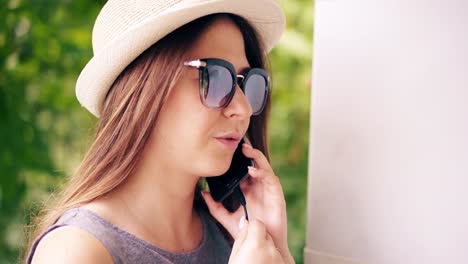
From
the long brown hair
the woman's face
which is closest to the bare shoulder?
the long brown hair

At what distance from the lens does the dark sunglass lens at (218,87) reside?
1.30m

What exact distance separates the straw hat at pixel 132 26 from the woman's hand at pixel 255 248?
59cm

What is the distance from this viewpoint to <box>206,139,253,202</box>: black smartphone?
5.38 feet

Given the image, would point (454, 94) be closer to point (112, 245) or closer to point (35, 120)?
point (112, 245)

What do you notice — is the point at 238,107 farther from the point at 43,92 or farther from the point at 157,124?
the point at 43,92

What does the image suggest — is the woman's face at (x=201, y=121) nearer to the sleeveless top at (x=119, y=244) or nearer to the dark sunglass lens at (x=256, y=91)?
A: the dark sunglass lens at (x=256, y=91)

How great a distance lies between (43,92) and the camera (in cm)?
206

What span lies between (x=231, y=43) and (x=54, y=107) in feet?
3.51

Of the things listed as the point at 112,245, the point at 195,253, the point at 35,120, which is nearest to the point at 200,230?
the point at 195,253

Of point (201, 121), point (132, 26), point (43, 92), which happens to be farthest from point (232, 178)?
point (43, 92)

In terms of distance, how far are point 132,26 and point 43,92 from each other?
3.21ft

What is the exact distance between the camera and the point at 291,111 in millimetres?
2463

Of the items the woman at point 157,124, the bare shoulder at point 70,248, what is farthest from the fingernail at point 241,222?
the bare shoulder at point 70,248

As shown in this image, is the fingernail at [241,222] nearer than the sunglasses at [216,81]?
No
